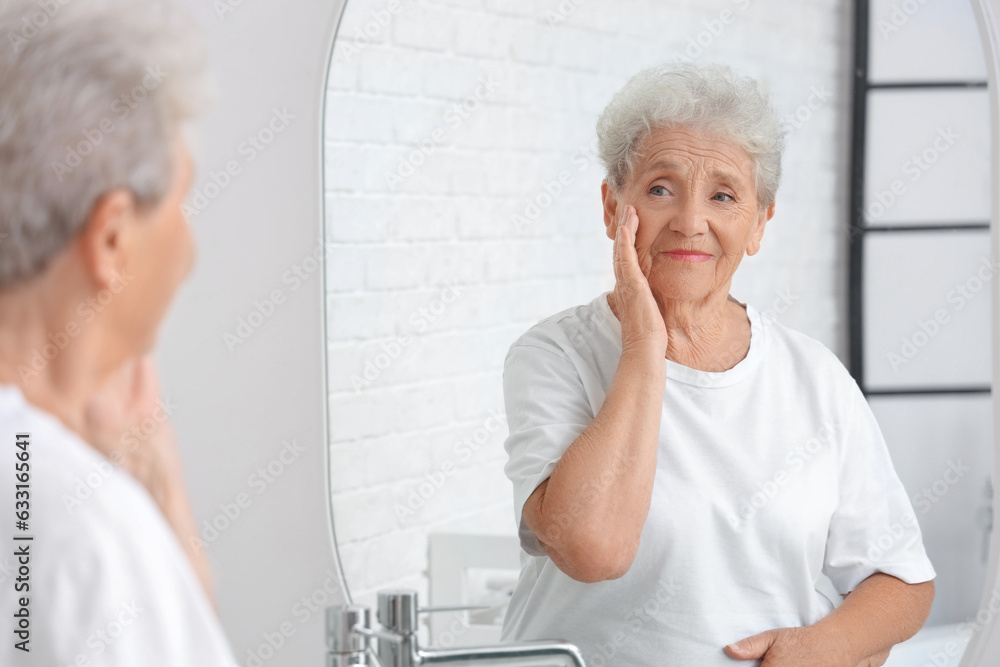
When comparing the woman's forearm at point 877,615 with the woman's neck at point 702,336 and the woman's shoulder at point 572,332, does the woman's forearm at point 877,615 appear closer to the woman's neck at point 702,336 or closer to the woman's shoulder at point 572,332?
the woman's neck at point 702,336

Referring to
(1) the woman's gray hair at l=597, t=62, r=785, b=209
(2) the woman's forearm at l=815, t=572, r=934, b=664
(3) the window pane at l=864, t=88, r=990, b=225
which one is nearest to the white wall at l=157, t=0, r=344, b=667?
(1) the woman's gray hair at l=597, t=62, r=785, b=209

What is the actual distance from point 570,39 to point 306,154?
0.43 metres

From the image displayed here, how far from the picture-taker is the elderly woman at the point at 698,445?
107cm

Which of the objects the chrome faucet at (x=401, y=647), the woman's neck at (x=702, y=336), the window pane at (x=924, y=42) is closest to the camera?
the chrome faucet at (x=401, y=647)

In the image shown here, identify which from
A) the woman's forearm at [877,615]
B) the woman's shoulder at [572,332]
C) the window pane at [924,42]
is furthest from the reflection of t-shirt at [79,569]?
the window pane at [924,42]

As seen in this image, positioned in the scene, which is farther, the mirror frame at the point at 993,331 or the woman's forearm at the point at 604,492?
the mirror frame at the point at 993,331

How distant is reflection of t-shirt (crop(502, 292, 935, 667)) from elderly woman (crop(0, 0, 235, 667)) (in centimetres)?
43

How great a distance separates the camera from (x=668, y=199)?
1139mm

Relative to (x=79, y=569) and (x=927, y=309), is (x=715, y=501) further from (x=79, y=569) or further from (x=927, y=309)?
(x=79, y=569)

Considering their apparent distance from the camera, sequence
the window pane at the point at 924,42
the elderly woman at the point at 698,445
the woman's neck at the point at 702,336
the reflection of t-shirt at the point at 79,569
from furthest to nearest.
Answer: the window pane at the point at 924,42, the woman's neck at the point at 702,336, the elderly woman at the point at 698,445, the reflection of t-shirt at the point at 79,569

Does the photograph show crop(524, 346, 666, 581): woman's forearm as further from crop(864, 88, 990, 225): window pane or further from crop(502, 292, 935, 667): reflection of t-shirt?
crop(864, 88, 990, 225): window pane

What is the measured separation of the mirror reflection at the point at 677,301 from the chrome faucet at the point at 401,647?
0.63 ft

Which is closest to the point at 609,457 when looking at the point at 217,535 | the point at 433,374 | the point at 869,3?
the point at 433,374

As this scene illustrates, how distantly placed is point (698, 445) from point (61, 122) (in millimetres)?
748
